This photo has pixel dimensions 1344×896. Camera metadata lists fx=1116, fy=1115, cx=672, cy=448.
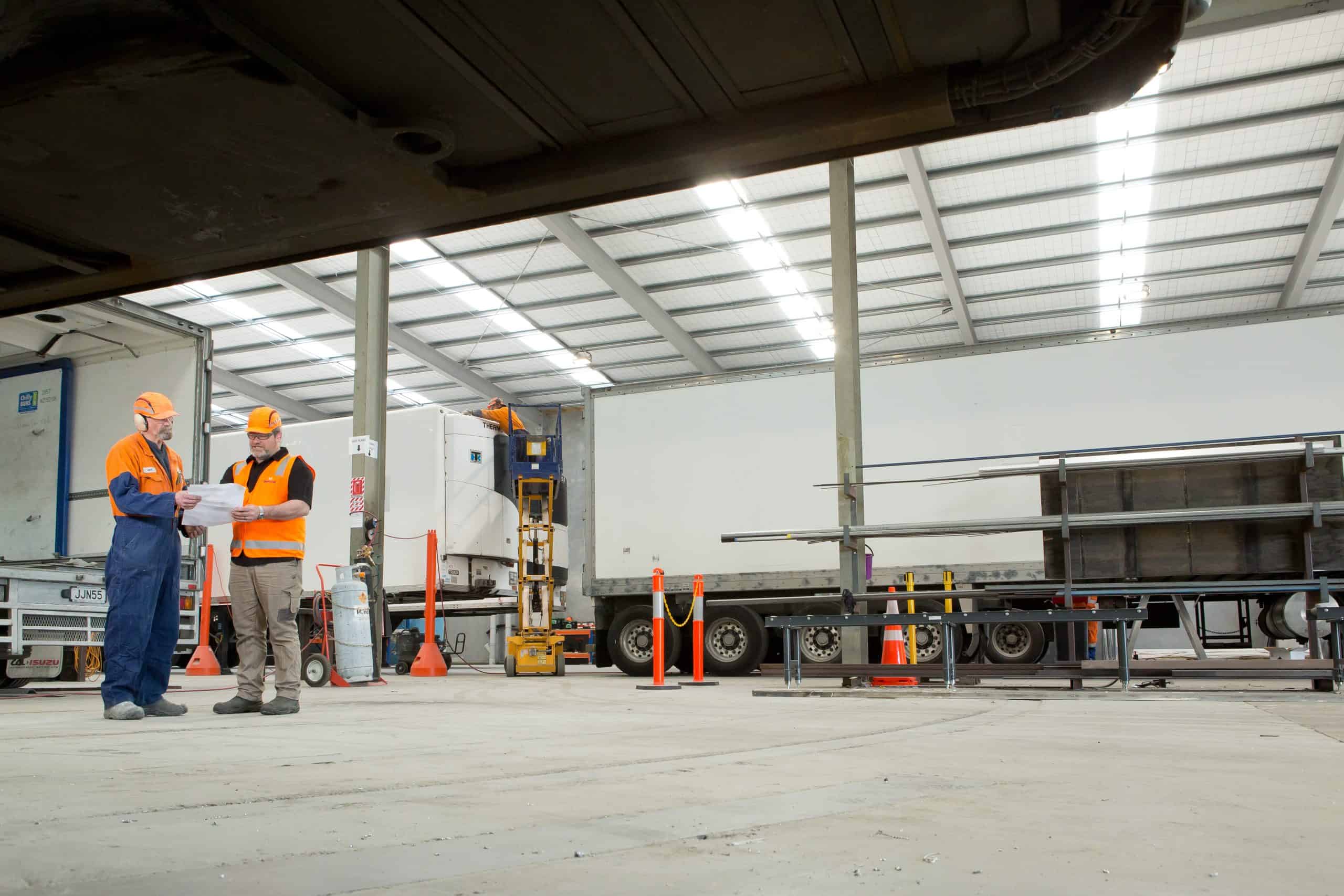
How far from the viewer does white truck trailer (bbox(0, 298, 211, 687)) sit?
10023 mm

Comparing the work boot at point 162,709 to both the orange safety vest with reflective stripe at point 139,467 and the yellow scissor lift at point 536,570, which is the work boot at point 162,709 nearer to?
the orange safety vest with reflective stripe at point 139,467

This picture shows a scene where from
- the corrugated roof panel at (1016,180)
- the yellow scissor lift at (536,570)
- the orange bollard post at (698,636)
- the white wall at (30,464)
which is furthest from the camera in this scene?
the corrugated roof panel at (1016,180)

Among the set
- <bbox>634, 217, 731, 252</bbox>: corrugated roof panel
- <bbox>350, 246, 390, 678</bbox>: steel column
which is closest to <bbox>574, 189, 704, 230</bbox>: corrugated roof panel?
<bbox>634, 217, 731, 252</bbox>: corrugated roof panel

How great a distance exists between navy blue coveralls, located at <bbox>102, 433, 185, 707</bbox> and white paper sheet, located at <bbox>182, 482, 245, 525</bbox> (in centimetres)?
11

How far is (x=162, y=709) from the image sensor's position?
6.41 metres

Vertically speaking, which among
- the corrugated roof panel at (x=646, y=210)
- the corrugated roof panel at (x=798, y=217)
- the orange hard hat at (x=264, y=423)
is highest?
the corrugated roof panel at (x=646, y=210)

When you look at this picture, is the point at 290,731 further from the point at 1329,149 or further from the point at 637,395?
the point at 1329,149

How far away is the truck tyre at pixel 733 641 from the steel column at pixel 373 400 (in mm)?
4028

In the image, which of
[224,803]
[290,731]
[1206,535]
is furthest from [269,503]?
[1206,535]

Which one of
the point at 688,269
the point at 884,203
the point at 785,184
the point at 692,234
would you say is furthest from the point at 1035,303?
the point at 692,234

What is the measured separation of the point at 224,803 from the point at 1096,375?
443 inches

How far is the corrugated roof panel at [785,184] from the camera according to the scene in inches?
623

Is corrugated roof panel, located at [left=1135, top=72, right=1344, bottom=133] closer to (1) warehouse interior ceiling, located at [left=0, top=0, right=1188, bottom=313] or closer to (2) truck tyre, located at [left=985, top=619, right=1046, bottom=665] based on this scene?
(2) truck tyre, located at [left=985, top=619, right=1046, bottom=665]

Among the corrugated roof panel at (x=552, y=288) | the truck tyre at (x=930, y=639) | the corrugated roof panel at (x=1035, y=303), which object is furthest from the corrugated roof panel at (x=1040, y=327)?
the truck tyre at (x=930, y=639)
